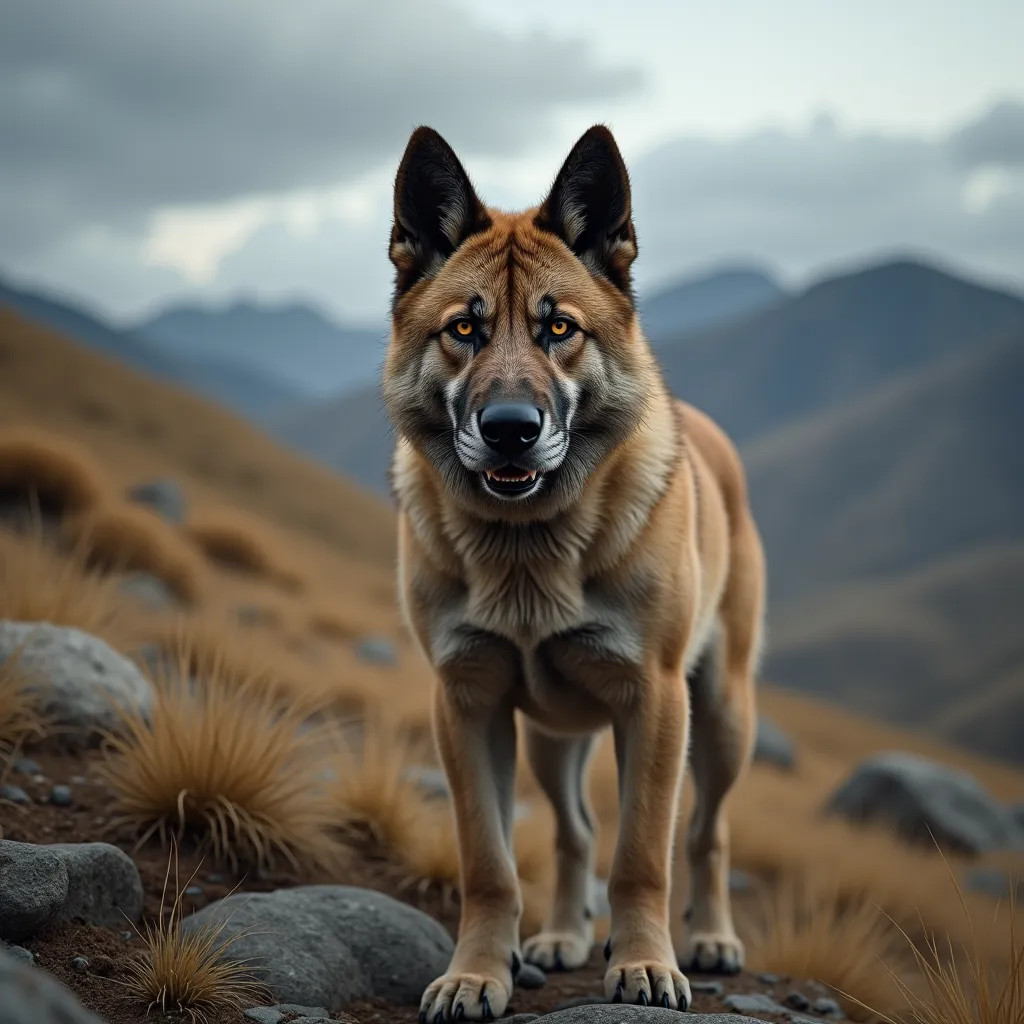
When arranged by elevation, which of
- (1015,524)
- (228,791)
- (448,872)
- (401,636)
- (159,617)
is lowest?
(1015,524)

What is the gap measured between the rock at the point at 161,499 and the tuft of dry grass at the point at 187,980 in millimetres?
14343

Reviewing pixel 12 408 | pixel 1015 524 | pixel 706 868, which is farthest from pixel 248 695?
pixel 1015 524

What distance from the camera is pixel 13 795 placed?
4.28 m

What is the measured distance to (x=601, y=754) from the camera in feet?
40.7

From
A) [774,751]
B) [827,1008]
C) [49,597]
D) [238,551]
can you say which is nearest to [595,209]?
[827,1008]

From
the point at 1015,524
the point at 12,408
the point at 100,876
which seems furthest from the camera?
the point at 1015,524

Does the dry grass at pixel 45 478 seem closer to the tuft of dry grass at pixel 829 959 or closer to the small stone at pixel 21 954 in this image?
the tuft of dry grass at pixel 829 959

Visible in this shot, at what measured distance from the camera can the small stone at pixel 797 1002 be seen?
14.7 feet

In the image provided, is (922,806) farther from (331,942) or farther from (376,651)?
(331,942)

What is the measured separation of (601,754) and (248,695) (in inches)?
230

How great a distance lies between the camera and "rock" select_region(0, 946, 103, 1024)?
60.9 inches

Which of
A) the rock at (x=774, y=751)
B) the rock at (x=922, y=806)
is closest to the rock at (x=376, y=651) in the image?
the rock at (x=774, y=751)

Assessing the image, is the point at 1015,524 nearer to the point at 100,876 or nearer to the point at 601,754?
the point at 601,754

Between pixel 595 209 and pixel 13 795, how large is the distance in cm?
328
